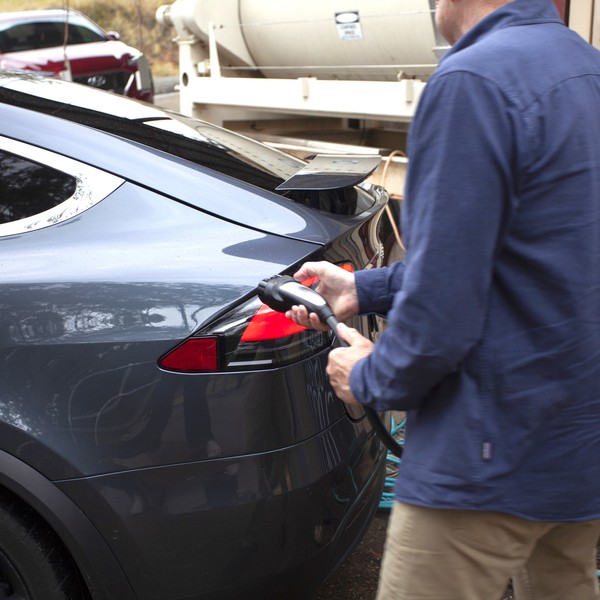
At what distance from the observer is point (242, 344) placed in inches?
87.9

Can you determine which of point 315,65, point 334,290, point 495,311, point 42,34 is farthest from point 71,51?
point 495,311

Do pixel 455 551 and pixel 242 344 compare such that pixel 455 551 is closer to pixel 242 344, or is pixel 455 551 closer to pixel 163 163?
pixel 242 344

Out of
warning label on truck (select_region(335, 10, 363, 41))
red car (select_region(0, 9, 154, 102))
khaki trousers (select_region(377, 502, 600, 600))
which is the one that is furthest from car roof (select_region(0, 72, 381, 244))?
red car (select_region(0, 9, 154, 102))

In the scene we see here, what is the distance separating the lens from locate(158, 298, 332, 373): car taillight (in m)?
2.20

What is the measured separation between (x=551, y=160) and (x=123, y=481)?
1.26 metres

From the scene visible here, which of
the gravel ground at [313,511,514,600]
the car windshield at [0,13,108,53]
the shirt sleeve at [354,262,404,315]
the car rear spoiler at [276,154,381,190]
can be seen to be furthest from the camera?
the car windshield at [0,13,108,53]

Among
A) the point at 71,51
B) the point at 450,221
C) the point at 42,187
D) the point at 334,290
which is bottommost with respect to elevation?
the point at 71,51

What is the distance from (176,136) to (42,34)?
483 inches

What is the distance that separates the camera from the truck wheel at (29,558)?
230cm

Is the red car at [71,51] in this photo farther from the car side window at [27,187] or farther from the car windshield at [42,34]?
the car side window at [27,187]

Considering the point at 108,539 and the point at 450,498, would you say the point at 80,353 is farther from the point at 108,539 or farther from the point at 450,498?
the point at 450,498

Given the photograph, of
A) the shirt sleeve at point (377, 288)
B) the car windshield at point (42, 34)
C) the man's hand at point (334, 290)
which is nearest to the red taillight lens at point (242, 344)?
the man's hand at point (334, 290)

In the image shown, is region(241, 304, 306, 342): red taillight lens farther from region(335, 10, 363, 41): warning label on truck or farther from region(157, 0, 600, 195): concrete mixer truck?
region(335, 10, 363, 41): warning label on truck

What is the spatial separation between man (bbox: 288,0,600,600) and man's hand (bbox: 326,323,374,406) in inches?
1.8
